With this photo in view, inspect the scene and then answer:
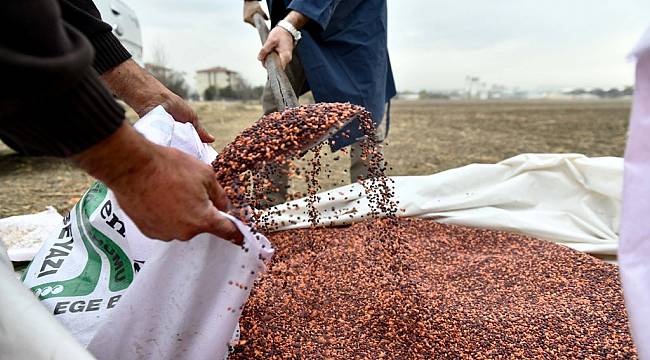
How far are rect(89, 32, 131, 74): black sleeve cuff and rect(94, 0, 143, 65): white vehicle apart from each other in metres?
3.25

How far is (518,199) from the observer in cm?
250

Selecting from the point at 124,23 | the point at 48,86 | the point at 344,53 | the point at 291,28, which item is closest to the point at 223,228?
the point at 48,86

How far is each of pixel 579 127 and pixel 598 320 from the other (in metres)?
9.70

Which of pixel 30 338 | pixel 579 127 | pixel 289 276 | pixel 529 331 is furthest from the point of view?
pixel 579 127

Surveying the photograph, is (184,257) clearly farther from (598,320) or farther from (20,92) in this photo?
(598,320)

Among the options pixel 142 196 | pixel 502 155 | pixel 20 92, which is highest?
pixel 20 92

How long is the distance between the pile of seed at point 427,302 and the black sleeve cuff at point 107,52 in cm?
85

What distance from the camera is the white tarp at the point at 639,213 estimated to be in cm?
93

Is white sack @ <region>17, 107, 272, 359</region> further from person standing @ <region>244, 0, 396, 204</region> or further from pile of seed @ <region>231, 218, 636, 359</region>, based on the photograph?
person standing @ <region>244, 0, 396, 204</region>

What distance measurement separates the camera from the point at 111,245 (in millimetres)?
1229

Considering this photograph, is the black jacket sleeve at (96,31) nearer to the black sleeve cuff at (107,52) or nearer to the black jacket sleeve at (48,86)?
the black sleeve cuff at (107,52)

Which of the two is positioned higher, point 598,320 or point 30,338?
point 30,338

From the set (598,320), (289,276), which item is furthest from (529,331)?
(289,276)

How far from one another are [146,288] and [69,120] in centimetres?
48
